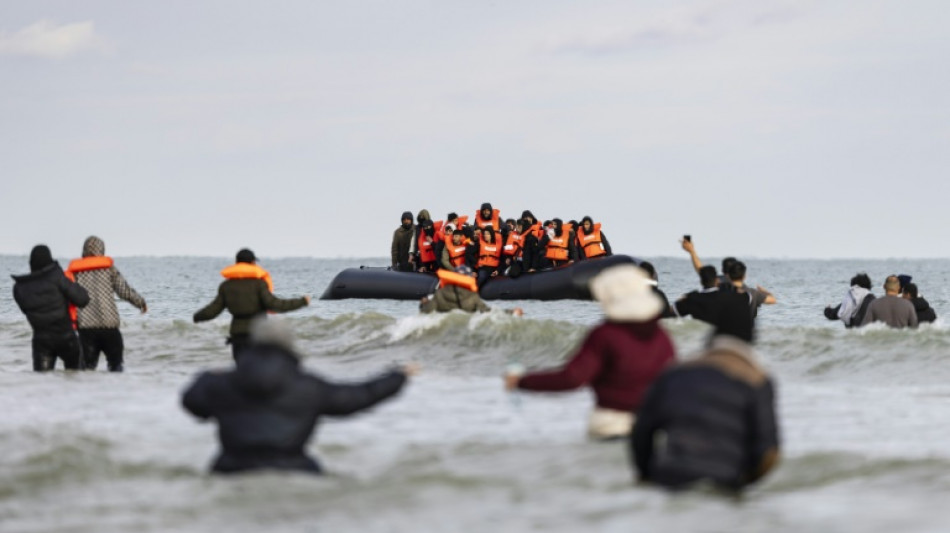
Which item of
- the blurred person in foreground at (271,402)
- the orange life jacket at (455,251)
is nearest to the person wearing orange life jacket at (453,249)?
the orange life jacket at (455,251)

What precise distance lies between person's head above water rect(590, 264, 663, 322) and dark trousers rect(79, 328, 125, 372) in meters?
8.54

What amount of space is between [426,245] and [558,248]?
286cm

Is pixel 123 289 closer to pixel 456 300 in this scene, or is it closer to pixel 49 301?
pixel 49 301

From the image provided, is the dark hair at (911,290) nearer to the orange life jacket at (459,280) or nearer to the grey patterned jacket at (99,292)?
the orange life jacket at (459,280)

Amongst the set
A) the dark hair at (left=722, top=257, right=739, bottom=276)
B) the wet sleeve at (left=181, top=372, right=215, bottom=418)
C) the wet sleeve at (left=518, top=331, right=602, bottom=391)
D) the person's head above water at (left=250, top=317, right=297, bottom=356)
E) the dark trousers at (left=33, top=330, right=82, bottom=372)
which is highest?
the dark hair at (left=722, top=257, right=739, bottom=276)

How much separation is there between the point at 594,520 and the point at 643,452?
676 mm

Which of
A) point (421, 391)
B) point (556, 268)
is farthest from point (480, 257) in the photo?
point (421, 391)

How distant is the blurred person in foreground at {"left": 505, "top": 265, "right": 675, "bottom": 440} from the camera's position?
278 inches

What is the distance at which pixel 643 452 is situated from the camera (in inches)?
253

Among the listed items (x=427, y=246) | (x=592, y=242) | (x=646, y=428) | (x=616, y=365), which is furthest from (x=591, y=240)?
(x=646, y=428)

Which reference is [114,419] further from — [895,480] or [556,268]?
[556,268]

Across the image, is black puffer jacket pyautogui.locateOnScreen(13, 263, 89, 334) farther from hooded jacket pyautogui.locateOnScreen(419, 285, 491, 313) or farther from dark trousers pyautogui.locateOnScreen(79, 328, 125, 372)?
hooded jacket pyautogui.locateOnScreen(419, 285, 491, 313)

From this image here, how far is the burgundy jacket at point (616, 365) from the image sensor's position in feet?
23.0

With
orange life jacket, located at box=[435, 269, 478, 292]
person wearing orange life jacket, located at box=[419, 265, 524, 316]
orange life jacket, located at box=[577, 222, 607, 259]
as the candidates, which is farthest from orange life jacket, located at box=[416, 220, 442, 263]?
orange life jacket, located at box=[435, 269, 478, 292]
